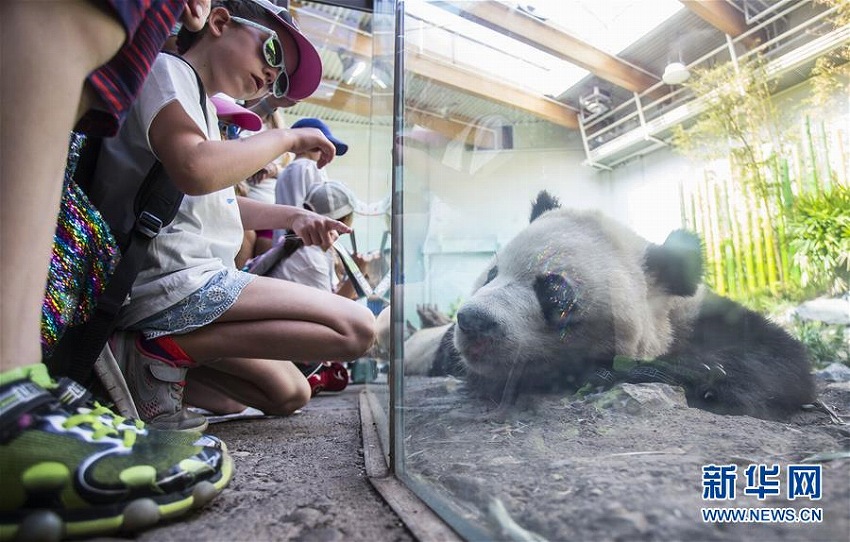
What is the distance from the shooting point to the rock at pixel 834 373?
75 centimetres

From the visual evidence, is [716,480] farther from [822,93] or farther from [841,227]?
[822,93]

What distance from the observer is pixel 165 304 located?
1.00m

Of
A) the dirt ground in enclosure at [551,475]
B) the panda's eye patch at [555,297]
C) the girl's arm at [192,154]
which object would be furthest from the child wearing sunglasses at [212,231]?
the panda's eye patch at [555,297]

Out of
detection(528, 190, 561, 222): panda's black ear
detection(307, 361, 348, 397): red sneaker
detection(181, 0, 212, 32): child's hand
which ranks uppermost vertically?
detection(181, 0, 212, 32): child's hand

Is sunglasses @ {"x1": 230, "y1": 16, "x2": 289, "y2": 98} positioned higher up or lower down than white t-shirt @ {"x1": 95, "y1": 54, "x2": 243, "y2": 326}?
higher up

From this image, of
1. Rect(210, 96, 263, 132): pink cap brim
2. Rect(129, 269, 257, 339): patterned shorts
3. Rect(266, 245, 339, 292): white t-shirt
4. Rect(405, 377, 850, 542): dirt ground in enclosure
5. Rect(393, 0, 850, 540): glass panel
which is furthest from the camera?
Rect(266, 245, 339, 292): white t-shirt

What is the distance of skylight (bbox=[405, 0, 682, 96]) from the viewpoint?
30.9 inches

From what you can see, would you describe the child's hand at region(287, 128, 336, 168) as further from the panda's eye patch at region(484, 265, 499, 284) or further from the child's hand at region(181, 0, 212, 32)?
the panda's eye patch at region(484, 265, 499, 284)

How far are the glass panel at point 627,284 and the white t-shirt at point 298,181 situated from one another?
3.40ft

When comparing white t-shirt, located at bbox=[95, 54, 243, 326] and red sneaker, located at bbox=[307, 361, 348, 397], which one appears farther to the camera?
red sneaker, located at bbox=[307, 361, 348, 397]

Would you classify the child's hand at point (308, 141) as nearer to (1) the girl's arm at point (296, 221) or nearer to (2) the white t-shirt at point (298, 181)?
(1) the girl's arm at point (296, 221)

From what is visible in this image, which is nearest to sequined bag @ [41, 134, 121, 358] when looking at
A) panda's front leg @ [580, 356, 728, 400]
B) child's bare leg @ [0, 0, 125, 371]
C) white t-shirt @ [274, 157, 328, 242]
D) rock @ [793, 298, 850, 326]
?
child's bare leg @ [0, 0, 125, 371]

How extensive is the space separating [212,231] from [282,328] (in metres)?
0.26

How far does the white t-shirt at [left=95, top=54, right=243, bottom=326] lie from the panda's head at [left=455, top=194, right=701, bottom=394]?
60 centimetres
